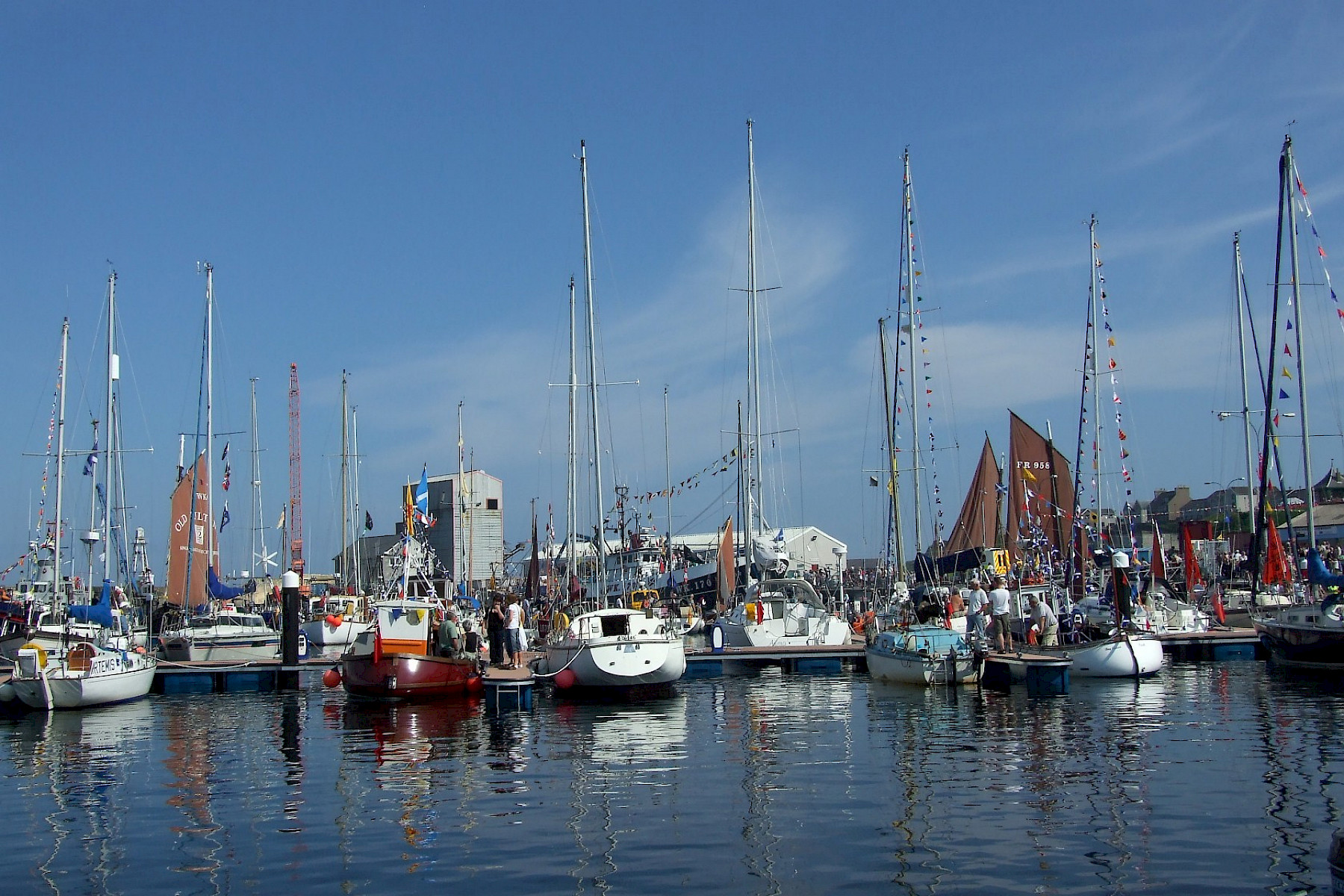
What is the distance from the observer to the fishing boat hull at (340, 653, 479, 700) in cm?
2722

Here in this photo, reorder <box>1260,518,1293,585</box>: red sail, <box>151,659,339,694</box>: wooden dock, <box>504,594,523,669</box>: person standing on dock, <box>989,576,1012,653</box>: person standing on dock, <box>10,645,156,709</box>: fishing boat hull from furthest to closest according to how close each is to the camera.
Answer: <box>1260,518,1293,585</box>: red sail < <box>151,659,339,694</box>: wooden dock < <box>989,576,1012,653</box>: person standing on dock < <box>504,594,523,669</box>: person standing on dock < <box>10,645,156,709</box>: fishing boat hull

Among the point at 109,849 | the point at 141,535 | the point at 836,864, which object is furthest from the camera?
the point at 141,535

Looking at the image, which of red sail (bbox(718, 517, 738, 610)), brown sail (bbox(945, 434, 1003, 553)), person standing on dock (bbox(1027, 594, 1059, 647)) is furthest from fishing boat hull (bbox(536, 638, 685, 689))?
brown sail (bbox(945, 434, 1003, 553))

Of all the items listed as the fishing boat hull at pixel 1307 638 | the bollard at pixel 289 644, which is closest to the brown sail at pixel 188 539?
the bollard at pixel 289 644

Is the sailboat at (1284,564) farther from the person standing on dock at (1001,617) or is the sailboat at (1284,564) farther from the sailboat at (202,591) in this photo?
the sailboat at (202,591)

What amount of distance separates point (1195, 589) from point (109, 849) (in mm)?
45258

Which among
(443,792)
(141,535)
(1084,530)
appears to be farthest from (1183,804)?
(141,535)

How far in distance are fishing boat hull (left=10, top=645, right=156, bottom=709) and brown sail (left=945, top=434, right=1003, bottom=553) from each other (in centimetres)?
3952

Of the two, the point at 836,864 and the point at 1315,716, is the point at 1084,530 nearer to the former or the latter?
the point at 1315,716

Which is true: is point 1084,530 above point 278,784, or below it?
above

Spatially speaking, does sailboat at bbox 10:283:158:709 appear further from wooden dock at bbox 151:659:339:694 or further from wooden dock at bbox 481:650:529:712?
wooden dock at bbox 481:650:529:712

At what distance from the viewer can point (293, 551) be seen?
89125 millimetres

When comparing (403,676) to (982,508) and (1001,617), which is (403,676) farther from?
(982,508)

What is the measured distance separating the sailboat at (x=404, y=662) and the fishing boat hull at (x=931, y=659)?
402 inches
